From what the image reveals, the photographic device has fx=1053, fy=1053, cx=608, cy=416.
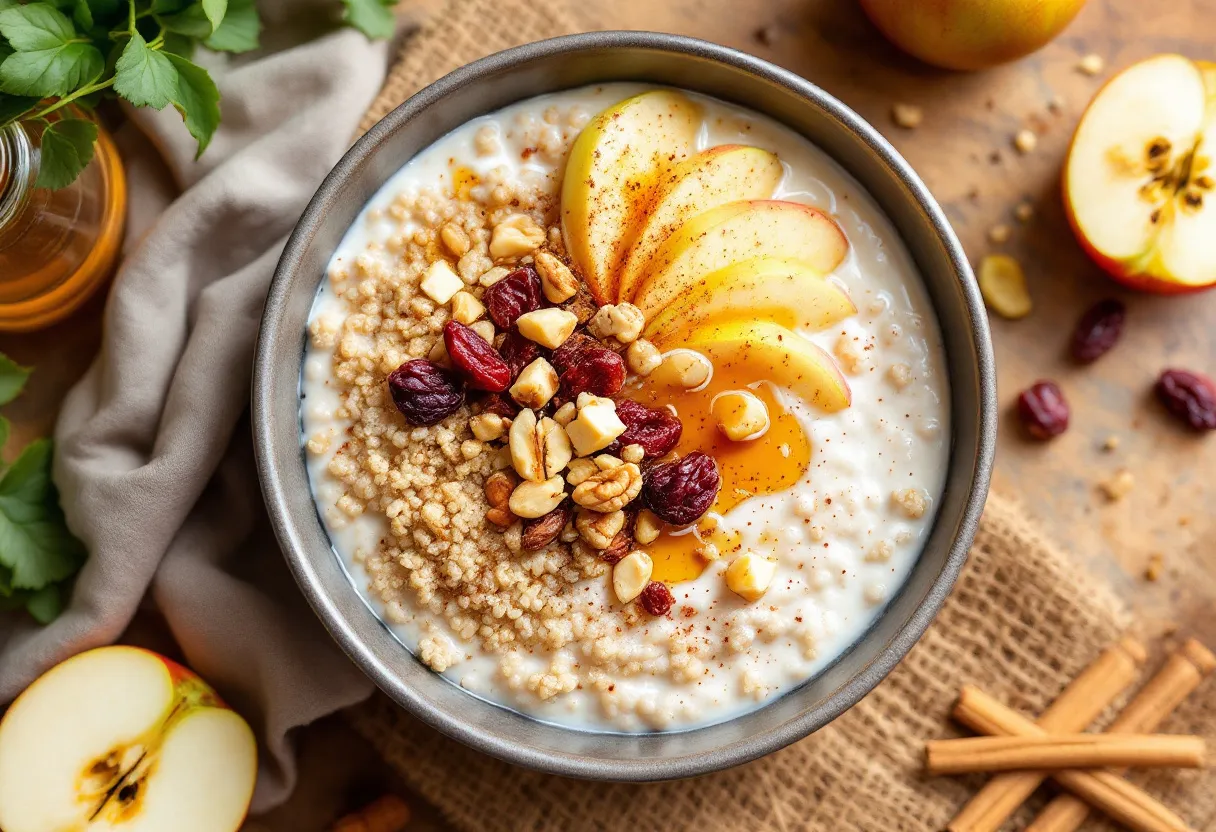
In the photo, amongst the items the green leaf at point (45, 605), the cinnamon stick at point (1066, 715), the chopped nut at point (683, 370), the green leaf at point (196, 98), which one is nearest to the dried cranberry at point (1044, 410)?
the cinnamon stick at point (1066, 715)

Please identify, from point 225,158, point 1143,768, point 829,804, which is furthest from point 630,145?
point 1143,768

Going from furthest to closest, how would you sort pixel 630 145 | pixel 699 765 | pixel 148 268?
pixel 148 268
pixel 630 145
pixel 699 765

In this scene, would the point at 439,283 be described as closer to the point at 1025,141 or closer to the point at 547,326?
the point at 547,326

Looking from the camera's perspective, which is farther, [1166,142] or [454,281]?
[1166,142]

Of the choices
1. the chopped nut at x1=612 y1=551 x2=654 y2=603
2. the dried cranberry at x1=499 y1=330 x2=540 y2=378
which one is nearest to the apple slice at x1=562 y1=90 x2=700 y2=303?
the dried cranberry at x1=499 y1=330 x2=540 y2=378

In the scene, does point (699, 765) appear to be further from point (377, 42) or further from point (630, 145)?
point (377, 42)

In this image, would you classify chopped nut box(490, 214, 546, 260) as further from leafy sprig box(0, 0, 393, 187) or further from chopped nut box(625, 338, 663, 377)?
leafy sprig box(0, 0, 393, 187)
